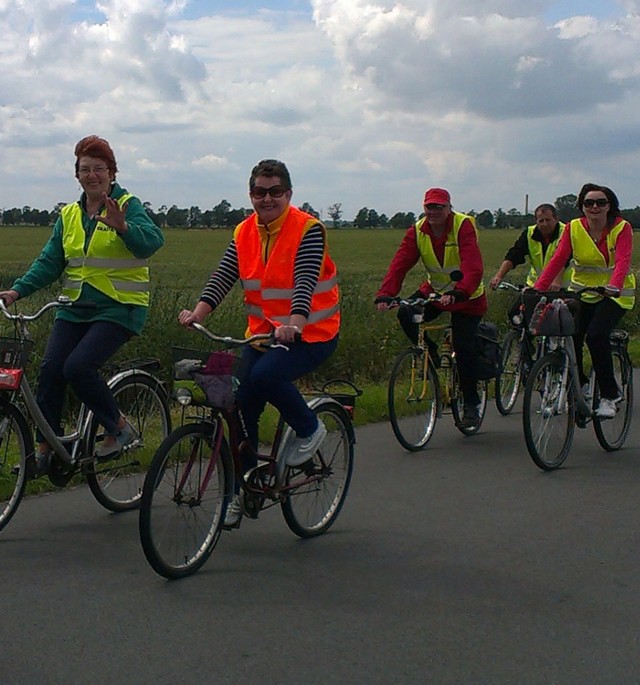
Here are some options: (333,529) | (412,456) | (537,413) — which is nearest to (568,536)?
(333,529)

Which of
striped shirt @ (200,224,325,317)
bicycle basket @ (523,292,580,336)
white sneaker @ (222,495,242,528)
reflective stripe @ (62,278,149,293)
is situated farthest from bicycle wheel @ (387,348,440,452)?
white sneaker @ (222,495,242,528)

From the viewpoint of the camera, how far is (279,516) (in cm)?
648

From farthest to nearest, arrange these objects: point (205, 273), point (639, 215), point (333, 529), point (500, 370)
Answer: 1. point (639, 215)
2. point (205, 273)
3. point (500, 370)
4. point (333, 529)

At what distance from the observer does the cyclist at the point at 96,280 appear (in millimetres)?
6102

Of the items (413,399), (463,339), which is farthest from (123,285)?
(463,339)

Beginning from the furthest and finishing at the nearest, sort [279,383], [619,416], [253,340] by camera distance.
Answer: [619,416] → [279,383] → [253,340]

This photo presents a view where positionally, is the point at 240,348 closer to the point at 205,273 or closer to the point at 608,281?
the point at 608,281

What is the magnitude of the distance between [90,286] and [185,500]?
1.65 meters

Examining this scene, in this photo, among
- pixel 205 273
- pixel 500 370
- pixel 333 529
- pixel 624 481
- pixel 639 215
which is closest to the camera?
pixel 333 529

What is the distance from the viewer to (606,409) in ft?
28.2

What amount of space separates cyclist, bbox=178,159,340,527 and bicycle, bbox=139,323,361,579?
0.28ft

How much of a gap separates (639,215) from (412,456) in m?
64.1

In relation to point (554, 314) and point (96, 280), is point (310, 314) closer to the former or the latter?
point (96, 280)

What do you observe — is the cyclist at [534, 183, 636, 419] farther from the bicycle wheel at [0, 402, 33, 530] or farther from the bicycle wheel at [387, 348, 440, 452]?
the bicycle wheel at [0, 402, 33, 530]
